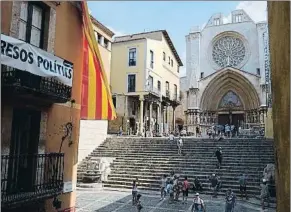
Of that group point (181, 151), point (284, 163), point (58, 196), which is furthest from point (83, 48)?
point (181, 151)

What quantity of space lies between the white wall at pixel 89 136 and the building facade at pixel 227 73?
14.8 metres

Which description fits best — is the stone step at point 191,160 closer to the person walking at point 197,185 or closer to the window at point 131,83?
the person walking at point 197,185

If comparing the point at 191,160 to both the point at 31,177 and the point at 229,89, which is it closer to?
the point at 31,177

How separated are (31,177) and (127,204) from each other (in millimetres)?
7761

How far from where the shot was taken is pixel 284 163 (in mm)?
3951

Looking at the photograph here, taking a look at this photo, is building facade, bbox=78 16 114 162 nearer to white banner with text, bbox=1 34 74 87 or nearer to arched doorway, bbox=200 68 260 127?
arched doorway, bbox=200 68 260 127

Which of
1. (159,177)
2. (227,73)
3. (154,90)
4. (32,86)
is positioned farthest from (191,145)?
(32,86)

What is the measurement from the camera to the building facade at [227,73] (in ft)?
116

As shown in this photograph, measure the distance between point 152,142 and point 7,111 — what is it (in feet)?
60.9

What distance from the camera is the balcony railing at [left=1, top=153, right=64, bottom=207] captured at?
6742mm

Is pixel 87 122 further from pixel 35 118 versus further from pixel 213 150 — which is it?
pixel 35 118

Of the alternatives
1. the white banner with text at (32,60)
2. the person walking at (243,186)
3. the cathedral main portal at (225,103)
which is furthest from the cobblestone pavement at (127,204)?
the cathedral main portal at (225,103)

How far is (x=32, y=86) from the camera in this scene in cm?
712

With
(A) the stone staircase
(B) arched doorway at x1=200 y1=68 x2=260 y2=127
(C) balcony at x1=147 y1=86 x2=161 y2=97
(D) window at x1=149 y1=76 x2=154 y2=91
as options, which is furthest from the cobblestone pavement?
(B) arched doorway at x1=200 y1=68 x2=260 y2=127
